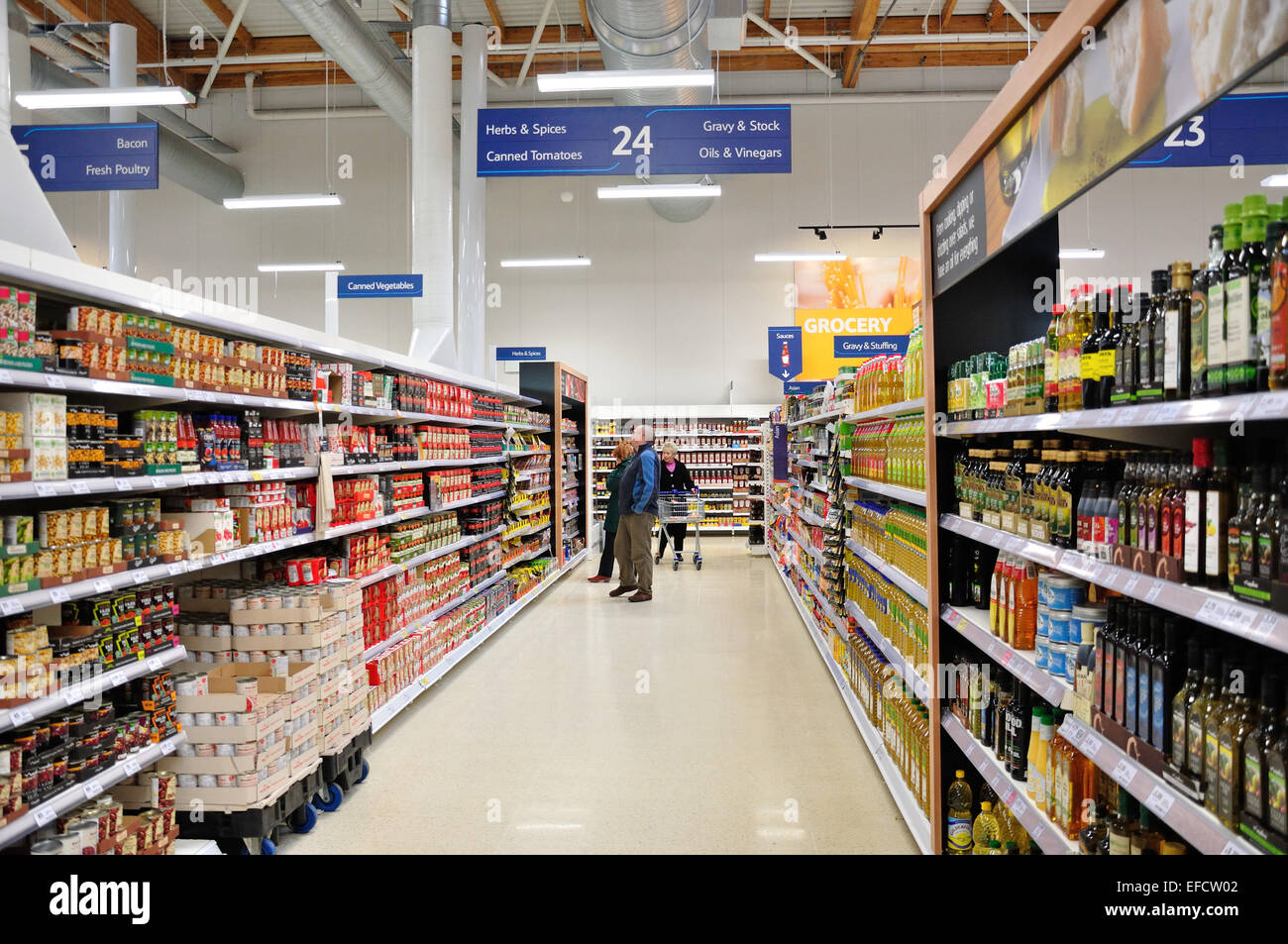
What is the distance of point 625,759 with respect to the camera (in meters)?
4.42

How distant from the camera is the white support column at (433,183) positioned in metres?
8.17

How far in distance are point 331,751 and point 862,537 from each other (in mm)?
3184

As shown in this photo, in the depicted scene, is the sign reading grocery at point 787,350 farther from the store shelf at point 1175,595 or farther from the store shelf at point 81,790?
the store shelf at point 81,790

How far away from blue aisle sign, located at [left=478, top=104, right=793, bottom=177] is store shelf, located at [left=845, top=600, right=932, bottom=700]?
10.5 feet

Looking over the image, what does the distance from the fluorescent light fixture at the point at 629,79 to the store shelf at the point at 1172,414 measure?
4.81 meters

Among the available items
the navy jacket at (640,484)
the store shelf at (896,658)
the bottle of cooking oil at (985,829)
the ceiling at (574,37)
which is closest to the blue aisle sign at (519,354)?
the ceiling at (574,37)

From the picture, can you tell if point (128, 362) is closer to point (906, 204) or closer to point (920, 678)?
point (920, 678)

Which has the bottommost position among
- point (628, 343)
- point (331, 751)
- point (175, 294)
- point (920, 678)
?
point (331, 751)

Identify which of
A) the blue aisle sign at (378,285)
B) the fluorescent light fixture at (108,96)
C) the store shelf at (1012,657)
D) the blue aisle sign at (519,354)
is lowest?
the store shelf at (1012,657)

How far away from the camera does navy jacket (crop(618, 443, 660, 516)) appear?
8664 millimetres

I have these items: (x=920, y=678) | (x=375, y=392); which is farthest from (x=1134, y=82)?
(x=375, y=392)

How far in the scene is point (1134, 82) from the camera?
1733 mm

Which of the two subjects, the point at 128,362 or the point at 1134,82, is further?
the point at 128,362
